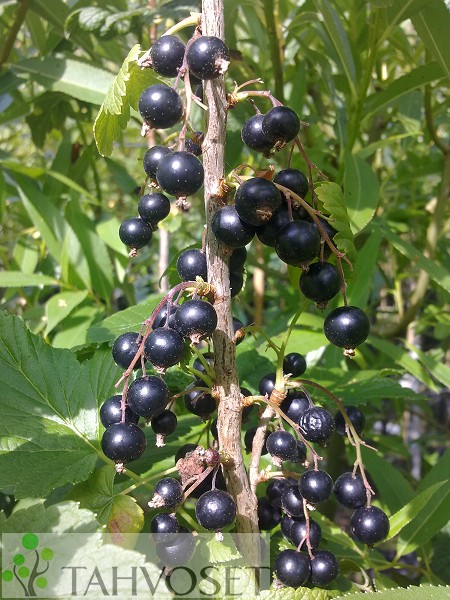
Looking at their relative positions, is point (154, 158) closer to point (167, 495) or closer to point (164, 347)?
point (164, 347)

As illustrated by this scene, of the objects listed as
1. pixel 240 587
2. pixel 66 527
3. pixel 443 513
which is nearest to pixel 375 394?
pixel 443 513

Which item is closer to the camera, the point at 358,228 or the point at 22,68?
the point at 358,228

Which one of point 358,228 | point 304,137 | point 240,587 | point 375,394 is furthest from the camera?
point 304,137

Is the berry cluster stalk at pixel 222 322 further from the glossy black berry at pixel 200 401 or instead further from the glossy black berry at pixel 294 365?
the glossy black berry at pixel 294 365

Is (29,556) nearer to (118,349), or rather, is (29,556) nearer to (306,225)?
(118,349)

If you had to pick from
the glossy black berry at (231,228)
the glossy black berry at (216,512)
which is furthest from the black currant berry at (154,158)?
the glossy black berry at (216,512)

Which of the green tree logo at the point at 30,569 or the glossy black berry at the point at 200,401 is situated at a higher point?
the glossy black berry at the point at 200,401
